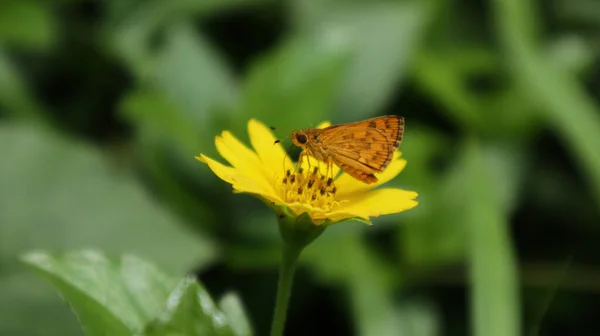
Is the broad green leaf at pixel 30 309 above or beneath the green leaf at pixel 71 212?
beneath

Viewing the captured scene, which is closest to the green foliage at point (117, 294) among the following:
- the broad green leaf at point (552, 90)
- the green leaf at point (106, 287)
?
the green leaf at point (106, 287)

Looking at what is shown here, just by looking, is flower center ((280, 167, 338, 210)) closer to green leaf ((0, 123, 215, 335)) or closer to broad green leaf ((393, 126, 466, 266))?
green leaf ((0, 123, 215, 335))

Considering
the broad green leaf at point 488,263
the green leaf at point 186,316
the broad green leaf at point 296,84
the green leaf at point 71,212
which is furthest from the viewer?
the broad green leaf at point 296,84

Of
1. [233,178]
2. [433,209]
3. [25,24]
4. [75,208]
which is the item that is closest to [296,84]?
[433,209]

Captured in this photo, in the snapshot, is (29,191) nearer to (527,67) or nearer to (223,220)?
(223,220)

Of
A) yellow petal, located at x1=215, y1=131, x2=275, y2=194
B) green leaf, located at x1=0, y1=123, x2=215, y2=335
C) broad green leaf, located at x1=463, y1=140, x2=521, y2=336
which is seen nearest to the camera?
yellow petal, located at x1=215, y1=131, x2=275, y2=194

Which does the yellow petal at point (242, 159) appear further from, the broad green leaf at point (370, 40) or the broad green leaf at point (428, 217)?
the broad green leaf at point (370, 40)

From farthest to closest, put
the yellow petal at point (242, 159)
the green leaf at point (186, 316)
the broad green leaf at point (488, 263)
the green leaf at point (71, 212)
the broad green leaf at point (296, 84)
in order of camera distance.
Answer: the broad green leaf at point (296, 84)
the green leaf at point (71, 212)
the broad green leaf at point (488, 263)
the yellow petal at point (242, 159)
the green leaf at point (186, 316)

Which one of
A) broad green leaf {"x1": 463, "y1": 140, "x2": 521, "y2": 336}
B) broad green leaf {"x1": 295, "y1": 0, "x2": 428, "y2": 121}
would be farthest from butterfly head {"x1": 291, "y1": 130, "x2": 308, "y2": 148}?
broad green leaf {"x1": 295, "y1": 0, "x2": 428, "y2": 121}
